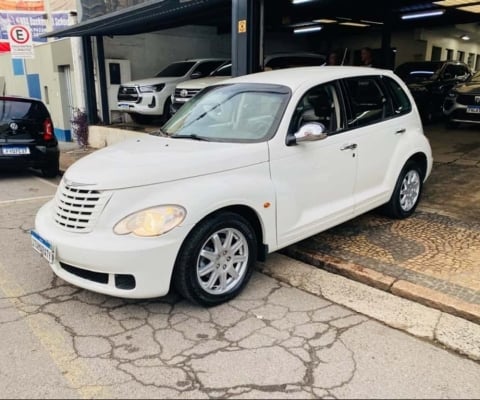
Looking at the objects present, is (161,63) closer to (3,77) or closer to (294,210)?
(3,77)

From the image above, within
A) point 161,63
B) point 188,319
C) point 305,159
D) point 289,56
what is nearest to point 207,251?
point 188,319

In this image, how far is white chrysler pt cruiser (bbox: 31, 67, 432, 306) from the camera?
334cm

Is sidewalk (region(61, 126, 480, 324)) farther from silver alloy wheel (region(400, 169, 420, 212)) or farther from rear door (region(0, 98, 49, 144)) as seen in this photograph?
rear door (region(0, 98, 49, 144))

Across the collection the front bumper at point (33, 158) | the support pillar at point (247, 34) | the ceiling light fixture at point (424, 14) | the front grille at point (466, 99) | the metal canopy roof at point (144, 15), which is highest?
the ceiling light fixture at point (424, 14)

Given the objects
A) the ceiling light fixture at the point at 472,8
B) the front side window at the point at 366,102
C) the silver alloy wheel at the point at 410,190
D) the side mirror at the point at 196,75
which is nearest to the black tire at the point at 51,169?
the side mirror at the point at 196,75

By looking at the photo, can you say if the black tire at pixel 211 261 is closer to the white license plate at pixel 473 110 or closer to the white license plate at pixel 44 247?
the white license plate at pixel 44 247

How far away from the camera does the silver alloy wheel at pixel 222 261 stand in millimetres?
3611

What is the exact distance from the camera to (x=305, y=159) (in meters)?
4.18

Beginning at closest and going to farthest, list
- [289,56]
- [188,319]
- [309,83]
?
1. [188,319]
2. [309,83]
3. [289,56]

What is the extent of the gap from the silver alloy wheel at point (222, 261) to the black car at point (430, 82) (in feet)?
35.0

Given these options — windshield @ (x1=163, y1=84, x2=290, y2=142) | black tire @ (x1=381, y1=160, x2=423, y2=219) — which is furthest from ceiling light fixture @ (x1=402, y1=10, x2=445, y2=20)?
windshield @ (x1=163, y1=84, x2=290, y2=142)

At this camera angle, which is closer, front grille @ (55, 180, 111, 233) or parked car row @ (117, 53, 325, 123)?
front grille @ (55, 180, 111, 233)

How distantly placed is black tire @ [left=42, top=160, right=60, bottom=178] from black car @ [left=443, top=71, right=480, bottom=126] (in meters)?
9.51

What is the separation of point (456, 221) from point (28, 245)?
5.02 m
